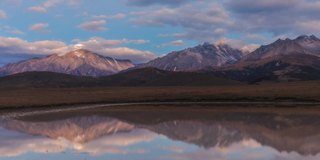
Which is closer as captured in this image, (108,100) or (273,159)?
(273,159)

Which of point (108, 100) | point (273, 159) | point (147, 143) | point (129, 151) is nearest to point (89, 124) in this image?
point (147, 143)

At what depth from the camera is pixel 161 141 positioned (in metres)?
26.0

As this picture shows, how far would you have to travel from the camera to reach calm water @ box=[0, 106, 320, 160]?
67.2 feet

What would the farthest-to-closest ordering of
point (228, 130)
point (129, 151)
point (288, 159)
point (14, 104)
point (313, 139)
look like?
point (14, 104), point (228, 130), point (313, 139), point (129, 151), point (288, 159)

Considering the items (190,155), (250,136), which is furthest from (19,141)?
(250,136)

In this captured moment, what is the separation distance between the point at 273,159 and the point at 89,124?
22.0m

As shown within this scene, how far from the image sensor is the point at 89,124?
3847 cm

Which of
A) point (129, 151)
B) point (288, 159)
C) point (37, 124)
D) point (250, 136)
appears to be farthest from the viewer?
point (37, 124)

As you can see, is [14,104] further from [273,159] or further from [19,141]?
[273,159]

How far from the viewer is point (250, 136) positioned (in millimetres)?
28438

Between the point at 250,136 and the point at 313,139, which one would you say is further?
the point at 250,136

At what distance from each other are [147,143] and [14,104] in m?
38.8

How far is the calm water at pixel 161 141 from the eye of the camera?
20469 mm

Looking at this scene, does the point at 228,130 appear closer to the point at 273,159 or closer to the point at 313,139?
the point at 313,139
